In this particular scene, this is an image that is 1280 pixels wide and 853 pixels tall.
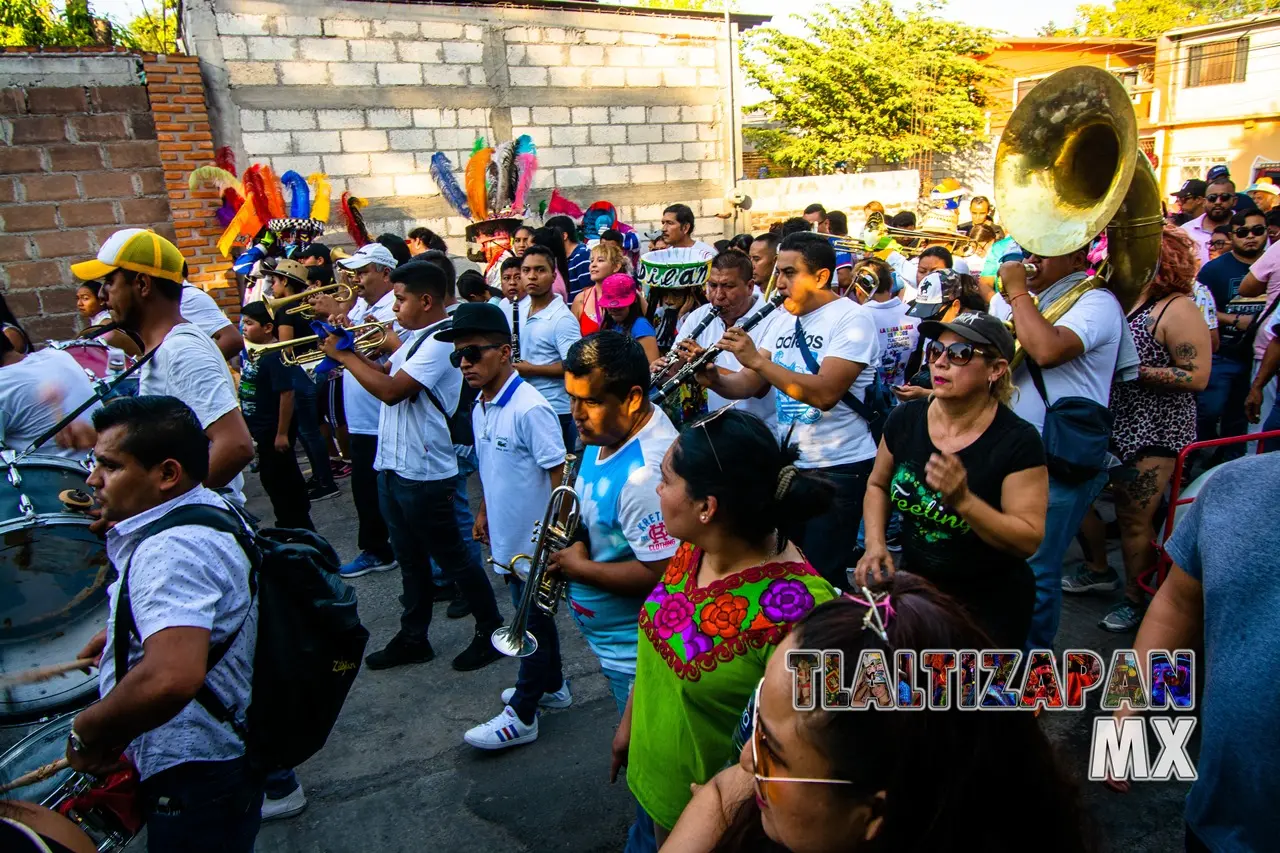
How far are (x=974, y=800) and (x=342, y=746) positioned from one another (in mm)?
3392

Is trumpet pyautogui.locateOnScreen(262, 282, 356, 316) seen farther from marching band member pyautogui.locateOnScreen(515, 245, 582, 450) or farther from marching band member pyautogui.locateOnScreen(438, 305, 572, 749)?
marching band member pyautogui.locateOnScreen(438, 305, 572, 749)

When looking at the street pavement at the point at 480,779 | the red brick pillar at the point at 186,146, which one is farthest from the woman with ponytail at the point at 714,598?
the red brick pillar at the point at 186,146

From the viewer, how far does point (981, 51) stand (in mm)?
25000

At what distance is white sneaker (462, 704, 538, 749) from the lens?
3.71 metres

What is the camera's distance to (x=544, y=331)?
18.1 feet

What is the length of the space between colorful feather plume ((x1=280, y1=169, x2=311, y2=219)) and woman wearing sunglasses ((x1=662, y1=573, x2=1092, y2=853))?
9.76 metres

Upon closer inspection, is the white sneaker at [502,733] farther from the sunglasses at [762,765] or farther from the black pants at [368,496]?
the sunglasses at [762,765]

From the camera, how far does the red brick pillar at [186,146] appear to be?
9.16 metres

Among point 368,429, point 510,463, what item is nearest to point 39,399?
point 368,429

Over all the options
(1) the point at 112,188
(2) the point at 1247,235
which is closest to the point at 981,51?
(2) the point at 1247,235

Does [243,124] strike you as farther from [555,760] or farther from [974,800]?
[974,800]

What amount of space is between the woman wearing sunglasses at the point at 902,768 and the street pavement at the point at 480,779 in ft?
7.00

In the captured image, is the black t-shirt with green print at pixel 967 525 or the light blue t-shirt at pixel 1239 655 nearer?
the light blue t-shirt at pixel 1239 655

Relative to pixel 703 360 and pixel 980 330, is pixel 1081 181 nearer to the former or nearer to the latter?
pixel 980 330
